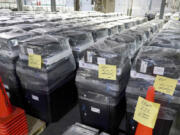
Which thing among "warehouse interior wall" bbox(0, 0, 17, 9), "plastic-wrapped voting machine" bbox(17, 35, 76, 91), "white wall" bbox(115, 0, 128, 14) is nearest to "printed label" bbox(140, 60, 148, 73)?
"plastic-wrapped voting machine" bbox(17, 35, 76, 91)

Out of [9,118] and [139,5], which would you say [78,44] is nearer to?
[9,118]

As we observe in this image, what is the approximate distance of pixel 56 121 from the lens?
1706 mm

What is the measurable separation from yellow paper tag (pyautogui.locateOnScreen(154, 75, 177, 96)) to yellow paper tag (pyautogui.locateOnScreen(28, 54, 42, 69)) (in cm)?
96

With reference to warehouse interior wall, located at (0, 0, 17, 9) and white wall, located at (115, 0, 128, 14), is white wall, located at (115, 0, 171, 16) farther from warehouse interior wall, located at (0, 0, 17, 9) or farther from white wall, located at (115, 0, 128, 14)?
warehouse interior wall, located at (0, 0, 17, 9)

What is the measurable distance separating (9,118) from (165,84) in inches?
48.3

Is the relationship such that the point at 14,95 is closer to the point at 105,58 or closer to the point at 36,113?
the point at 36,113

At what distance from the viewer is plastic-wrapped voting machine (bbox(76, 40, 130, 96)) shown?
3.98 feet

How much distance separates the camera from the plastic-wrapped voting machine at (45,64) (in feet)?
4.52

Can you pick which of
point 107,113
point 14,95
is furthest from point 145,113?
point 14,95

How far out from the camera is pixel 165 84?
3.44 ft

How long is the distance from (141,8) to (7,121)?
6726 mm

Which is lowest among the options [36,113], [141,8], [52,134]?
[52,134]

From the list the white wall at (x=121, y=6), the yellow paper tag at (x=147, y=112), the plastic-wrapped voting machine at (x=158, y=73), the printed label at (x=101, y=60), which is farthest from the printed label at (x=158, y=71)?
the white wall at (x=121, y=6)

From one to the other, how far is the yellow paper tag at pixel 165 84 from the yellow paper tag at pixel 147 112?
174mm
